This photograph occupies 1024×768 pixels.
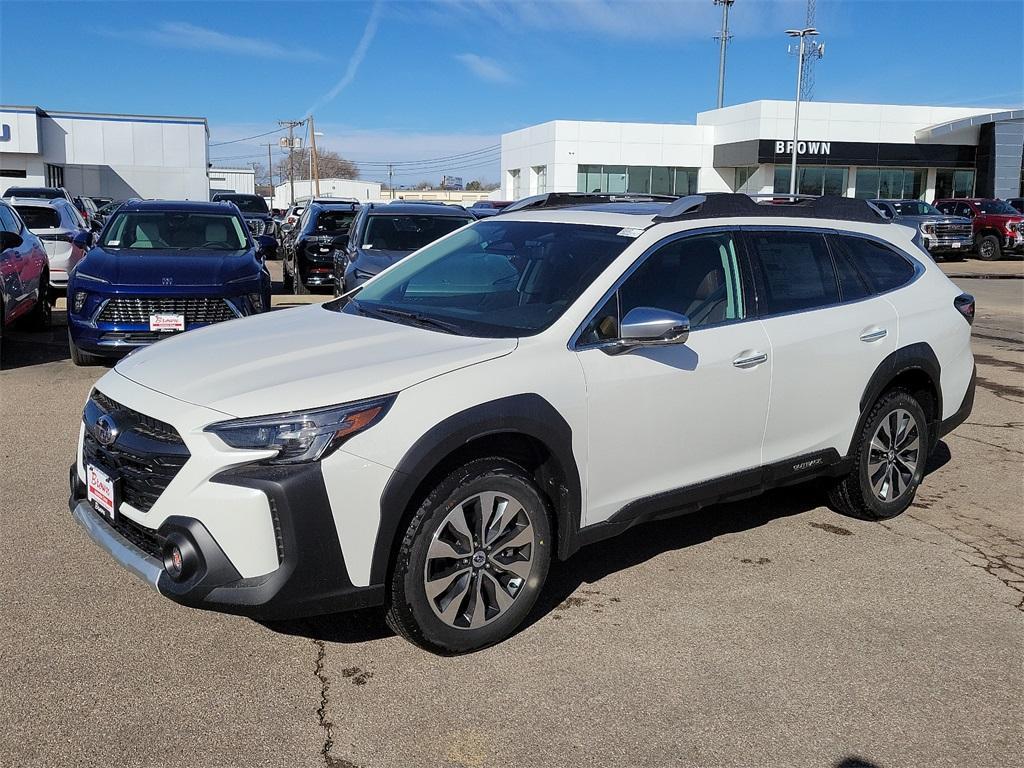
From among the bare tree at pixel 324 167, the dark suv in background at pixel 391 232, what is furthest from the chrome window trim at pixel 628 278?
the bare tree at pixel 324 167

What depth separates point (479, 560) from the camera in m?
3.72

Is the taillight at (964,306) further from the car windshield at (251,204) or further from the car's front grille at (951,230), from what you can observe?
the car windshield at (251,204)

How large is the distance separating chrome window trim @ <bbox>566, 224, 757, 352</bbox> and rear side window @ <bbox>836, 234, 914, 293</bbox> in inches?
37.7

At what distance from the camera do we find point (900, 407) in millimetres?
5383

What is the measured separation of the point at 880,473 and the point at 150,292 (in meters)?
6.37

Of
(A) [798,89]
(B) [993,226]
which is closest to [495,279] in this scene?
(B) [993,226]

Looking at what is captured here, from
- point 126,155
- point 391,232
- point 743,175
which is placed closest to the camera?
point 391,232

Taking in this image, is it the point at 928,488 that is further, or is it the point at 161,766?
the point at 928,488

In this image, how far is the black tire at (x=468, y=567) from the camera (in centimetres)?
352

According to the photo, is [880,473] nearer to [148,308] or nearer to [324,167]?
[148,308]

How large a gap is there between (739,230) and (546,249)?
0.97 meters

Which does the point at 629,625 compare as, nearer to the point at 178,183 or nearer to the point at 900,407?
the point at 900,407

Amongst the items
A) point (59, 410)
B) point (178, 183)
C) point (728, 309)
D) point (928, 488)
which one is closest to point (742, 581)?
point (728, 309)

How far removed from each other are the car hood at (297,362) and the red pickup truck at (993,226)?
30432 mm
